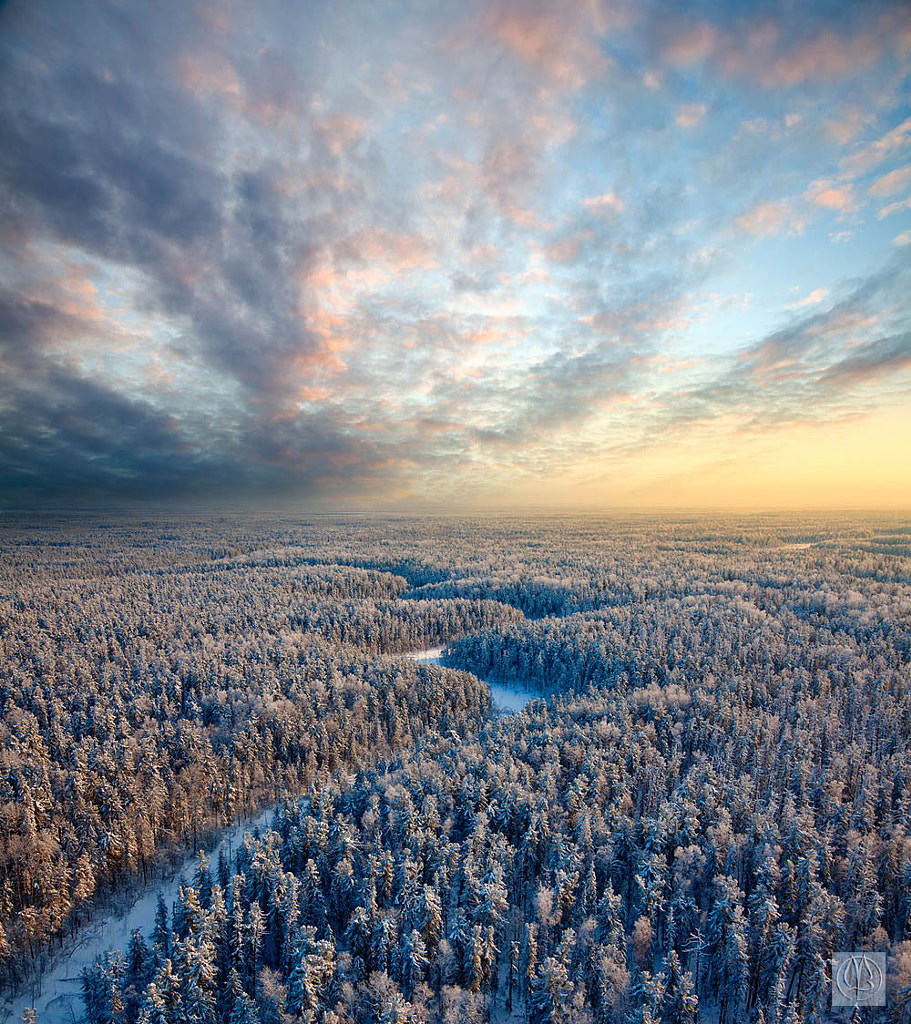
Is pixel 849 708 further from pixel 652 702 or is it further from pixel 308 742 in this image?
pixel 308 742

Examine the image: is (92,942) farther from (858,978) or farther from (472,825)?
(858,978)

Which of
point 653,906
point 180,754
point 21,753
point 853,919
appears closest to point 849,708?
point 853,919

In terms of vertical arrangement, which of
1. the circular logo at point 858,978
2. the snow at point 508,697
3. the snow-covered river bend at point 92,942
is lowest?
the snow at point 508,697

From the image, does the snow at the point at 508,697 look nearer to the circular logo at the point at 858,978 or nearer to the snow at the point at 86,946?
the snow at the point at 86,946

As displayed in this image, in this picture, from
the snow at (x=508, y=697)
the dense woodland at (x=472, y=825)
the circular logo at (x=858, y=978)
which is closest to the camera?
the circular logo at (x=858, y=978)

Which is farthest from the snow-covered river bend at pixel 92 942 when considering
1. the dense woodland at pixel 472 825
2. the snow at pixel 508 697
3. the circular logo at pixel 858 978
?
the snow at pixel 508 697

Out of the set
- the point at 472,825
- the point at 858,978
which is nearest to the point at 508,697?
the point at 472,825
